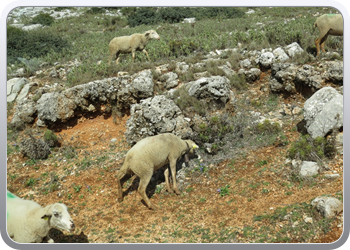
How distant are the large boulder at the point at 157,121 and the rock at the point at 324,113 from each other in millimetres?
3715

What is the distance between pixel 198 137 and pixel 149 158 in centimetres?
248

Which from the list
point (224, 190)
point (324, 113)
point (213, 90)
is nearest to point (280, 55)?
point (213, 90)

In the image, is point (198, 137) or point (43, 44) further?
point (43, 44)

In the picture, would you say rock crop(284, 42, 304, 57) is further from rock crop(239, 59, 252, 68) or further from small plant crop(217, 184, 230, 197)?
small plant crop(217, 184, 230, 197)

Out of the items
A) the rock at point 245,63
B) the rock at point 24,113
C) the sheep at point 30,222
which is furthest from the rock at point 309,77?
the rock at point 24,113

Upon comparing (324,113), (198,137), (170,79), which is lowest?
(198,137)

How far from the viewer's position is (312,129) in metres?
7.99

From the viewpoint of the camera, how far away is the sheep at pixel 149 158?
7.20 m

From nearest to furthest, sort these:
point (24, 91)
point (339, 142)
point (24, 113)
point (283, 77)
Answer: point (339, 142) → point (283, 77) → point (24, 113) → point (24, 91)

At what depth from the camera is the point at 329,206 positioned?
5.60 meters

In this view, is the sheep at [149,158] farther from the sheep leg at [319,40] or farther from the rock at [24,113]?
the sheep leg at [319,40]

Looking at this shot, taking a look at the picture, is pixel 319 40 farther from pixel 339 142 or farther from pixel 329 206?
pixel 329 206

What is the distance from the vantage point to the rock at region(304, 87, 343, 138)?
24.2ft

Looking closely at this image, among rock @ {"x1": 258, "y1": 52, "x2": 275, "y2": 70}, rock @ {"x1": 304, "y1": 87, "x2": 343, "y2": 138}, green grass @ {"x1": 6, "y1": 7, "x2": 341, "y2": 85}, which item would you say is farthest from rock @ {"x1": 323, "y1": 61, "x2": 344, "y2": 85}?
green grass @ {"x1": 6, "y1": 7, "x2": 341, "y2": 85}
